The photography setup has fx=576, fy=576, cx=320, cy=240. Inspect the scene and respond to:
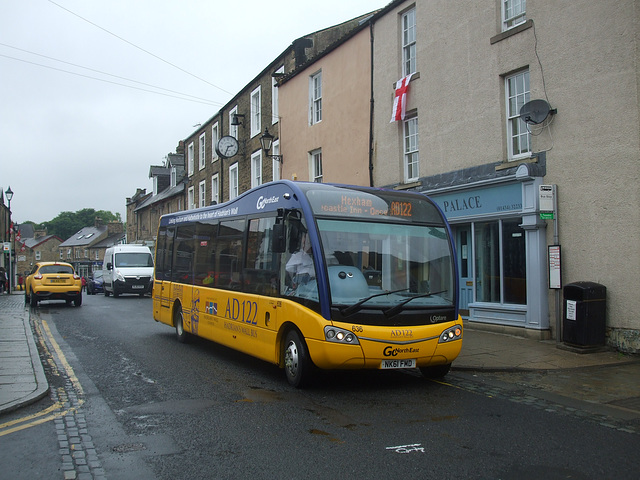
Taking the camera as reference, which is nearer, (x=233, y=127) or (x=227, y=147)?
(x=227, y=147)

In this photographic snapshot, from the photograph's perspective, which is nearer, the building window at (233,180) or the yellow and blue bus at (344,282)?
the yellow and blue bus at (344,282)

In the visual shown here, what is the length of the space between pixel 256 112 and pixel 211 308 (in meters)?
17.0

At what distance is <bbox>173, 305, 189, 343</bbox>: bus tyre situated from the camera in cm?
1138

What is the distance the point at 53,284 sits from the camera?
20.8 m

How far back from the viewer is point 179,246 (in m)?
11.9

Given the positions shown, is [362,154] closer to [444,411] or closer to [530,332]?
[530,332]

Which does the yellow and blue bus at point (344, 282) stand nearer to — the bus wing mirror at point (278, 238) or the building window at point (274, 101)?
the bus wing mirror at point (278, 238)

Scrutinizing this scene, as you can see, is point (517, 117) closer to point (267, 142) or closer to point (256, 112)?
point (267, 142)

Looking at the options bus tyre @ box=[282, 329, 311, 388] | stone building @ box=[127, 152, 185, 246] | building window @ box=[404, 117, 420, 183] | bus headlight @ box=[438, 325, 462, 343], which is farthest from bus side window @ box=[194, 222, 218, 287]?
stone building @ box=[127, 152, 185, 246]

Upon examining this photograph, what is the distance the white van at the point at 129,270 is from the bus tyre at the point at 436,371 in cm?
2116

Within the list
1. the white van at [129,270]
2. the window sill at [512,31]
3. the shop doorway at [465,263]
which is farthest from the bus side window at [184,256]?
the white van at [129,270]

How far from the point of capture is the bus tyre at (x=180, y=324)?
11375 millimetres

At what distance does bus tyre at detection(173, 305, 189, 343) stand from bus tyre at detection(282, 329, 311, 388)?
14.3 ft

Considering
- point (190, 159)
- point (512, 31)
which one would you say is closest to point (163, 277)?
point (512, 31)
